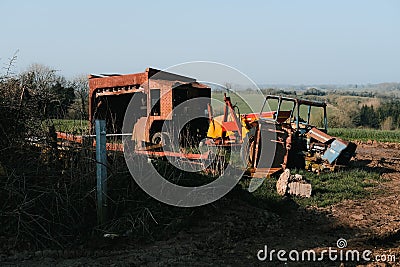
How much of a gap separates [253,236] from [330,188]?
13.1 feet

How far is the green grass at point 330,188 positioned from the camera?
28.8ft

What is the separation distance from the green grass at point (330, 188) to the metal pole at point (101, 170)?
2879 mm

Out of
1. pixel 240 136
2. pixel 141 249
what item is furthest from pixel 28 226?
pixel 240 136

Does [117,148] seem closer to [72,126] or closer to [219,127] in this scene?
[72,126]

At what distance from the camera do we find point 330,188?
10.1m

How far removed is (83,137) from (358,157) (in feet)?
36.7

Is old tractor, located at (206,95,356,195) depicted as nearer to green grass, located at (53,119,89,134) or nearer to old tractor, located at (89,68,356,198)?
old tractor, located at (89,68,356,198)

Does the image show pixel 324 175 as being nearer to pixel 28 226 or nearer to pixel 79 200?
pixel 79 200

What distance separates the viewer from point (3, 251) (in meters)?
5.75

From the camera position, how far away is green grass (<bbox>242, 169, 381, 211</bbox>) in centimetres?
877
